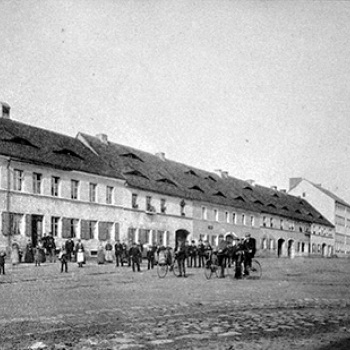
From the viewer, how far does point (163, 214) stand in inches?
1779

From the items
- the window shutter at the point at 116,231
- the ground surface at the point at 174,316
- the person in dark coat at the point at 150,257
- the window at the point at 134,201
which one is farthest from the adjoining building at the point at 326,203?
the ground surface at the point at 174,316

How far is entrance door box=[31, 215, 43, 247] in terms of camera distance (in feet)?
106

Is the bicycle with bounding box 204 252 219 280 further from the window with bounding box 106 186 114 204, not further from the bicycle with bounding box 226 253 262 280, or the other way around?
the window with bounding box 106 186 114 204

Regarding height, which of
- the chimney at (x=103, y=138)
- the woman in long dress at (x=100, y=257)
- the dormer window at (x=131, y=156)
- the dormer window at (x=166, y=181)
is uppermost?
the chimney at (x=103, y=138)

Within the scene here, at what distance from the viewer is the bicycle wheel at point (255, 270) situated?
21.0m

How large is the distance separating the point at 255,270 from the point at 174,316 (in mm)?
11529

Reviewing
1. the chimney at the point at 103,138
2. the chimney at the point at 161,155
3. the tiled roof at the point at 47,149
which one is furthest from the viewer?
the chimney at the point at 161,155

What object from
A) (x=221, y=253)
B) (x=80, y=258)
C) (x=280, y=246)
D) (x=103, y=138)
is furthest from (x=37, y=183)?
(x=280, y=246)

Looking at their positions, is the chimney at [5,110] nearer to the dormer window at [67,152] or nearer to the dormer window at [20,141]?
the dormer window at [20,141]

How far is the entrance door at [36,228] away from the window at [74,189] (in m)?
3.39

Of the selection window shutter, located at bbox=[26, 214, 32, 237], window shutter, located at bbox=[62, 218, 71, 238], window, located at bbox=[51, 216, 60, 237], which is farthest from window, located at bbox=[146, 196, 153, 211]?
window shutter, located at bbox=[26, 214, 32, 237]

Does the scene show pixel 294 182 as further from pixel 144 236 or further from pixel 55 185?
pixel 55 185

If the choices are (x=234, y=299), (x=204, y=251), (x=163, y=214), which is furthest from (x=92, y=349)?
(x=163, y=214)

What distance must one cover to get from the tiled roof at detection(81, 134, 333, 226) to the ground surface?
25.9m
